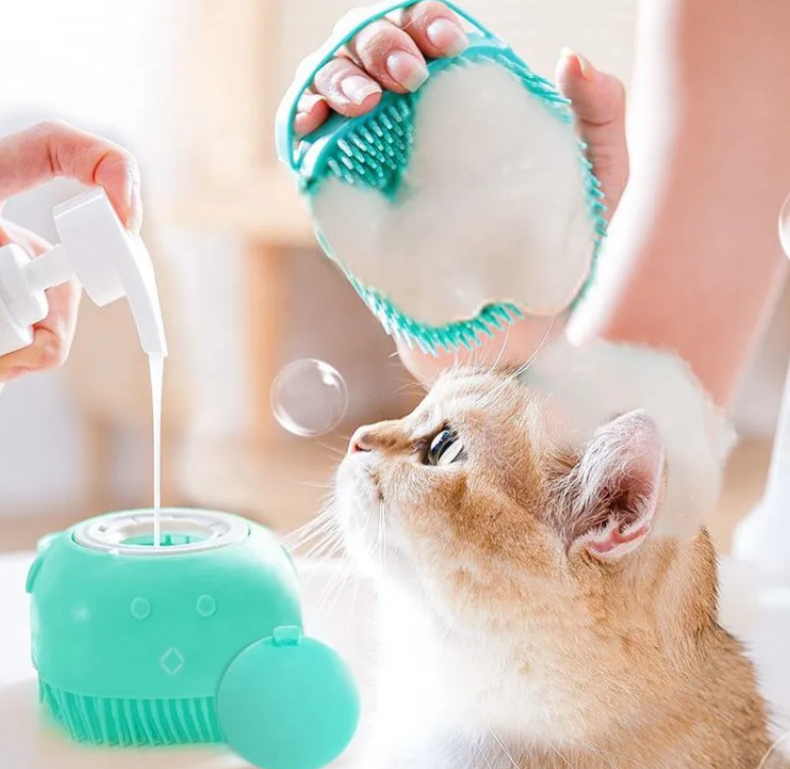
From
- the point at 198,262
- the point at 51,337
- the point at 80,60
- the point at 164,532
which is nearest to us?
the point at 164,532

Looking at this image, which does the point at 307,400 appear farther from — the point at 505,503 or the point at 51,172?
the point at 505,503

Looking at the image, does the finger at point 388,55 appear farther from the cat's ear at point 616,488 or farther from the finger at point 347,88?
the cat's ear at point 616,488

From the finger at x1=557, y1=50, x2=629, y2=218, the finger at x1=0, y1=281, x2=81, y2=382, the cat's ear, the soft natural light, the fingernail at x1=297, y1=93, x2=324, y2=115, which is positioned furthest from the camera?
the soft natural light

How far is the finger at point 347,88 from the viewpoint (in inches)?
22.8

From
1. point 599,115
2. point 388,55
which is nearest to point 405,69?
point 388,55

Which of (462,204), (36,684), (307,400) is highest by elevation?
(462,204)

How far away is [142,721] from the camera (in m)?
0.63

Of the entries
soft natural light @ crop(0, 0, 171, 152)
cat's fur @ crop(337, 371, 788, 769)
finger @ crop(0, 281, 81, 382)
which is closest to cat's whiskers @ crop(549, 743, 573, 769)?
cat's fur @ crop(337, 371, 788, 769)

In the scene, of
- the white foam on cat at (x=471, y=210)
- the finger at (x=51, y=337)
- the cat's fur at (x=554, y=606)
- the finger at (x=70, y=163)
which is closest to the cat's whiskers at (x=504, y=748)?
the cat's fur at (x=554, y=606)

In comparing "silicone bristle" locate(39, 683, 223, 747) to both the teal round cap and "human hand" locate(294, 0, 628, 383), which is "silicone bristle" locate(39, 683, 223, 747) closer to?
the teal round cap

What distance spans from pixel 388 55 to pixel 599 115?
17 centimetres

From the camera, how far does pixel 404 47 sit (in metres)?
0.58

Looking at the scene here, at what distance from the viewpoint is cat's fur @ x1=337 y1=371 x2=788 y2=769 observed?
52 centimetres

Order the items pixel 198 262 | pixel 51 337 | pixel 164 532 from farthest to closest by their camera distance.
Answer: pixel 198 262, pixel 51 337, pixel 164 532
